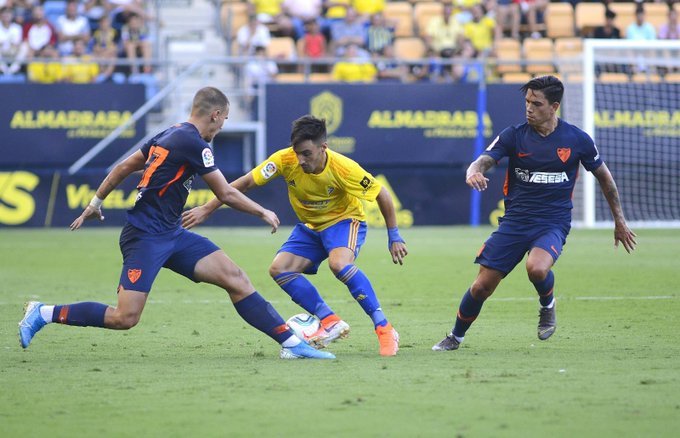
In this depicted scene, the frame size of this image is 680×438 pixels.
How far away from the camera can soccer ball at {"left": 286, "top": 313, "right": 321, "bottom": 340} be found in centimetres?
877

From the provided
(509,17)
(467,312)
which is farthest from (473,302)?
(509,17)

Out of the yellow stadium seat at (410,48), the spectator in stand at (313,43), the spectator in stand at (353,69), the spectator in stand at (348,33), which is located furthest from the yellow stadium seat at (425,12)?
the spectator in stand at (313,43)

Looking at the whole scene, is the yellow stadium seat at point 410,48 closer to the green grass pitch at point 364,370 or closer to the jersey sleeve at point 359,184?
the green grass pitch at point 364,370

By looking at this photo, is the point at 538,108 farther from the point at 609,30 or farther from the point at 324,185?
the point at 609,30

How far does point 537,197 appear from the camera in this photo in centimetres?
870

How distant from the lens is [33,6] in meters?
25.0

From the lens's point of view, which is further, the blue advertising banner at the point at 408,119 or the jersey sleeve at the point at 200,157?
the blue advertising banner at the point at 408,119

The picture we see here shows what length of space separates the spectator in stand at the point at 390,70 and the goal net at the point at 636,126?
3.49m

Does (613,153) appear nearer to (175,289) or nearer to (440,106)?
(440,106)

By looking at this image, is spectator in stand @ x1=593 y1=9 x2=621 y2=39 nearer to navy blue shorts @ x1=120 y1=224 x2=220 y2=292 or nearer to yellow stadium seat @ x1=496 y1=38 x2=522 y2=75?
yellow stadium seat @ x1=496 y1=38 x2=522 y2=75

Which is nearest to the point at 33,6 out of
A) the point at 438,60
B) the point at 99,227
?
the point at 99,227

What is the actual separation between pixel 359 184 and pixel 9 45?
17.0 m

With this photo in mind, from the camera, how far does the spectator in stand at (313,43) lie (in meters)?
25.1

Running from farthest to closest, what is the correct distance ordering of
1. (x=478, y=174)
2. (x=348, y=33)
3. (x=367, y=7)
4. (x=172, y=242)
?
(x=367, y=7) < (x=348, y=33) < (x=478, y=174) < (x=172, y=242)
